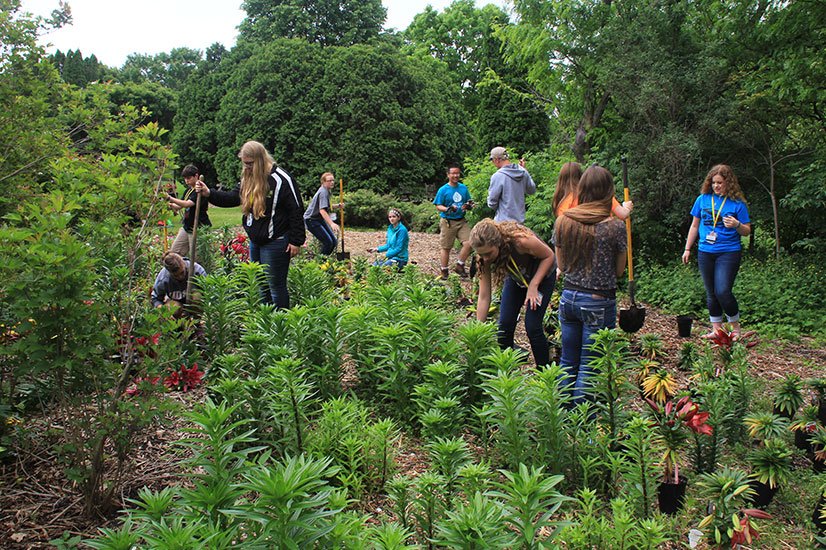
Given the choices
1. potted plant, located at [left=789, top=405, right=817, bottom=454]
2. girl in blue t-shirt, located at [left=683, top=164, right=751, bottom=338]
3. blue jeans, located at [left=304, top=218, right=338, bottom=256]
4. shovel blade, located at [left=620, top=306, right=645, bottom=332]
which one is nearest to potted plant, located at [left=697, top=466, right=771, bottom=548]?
potted plant, located at [left=789, top=405, right=817, bottom=454]

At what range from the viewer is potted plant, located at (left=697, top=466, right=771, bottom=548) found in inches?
101

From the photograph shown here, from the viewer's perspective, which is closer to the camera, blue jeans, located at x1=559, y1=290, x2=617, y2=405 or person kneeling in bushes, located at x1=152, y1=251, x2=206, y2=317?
blue jeans, located at x1=559, y1=290, x2=617, y2=405

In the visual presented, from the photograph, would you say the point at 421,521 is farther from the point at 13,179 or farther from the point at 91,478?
the point at 13,179

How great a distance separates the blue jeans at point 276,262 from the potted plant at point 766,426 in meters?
3.64

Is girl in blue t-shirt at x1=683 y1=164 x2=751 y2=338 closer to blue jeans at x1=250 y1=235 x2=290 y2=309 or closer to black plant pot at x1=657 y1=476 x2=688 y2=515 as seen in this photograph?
black plant pot at x1=657 y1=476 x2=688 y2=515

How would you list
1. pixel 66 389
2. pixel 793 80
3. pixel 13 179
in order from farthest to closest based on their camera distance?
pixel 793 80 < pixel 13 179 < pixel 66 389

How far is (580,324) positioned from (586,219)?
69cm

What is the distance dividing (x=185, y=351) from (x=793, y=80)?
8605 millimetres

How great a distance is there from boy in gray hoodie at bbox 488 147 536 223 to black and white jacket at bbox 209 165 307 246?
9.21 ft

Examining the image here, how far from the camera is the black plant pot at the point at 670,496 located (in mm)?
3047

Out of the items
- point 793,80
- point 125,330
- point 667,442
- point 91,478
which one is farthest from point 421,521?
point 793,80

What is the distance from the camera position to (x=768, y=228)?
452 inches

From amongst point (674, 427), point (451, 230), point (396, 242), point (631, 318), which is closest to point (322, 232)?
point (396, 242)

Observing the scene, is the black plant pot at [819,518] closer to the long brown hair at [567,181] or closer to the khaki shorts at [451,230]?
the long brown hair at [567,181]
